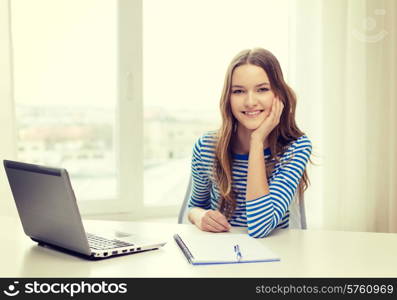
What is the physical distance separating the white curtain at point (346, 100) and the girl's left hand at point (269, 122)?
1.03 metres

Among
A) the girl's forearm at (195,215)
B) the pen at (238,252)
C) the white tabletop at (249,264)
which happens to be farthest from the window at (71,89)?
the pen at (238,252)

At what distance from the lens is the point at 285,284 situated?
0.99 m

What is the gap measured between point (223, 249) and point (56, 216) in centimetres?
39

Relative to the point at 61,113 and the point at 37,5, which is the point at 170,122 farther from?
the point at 37,5

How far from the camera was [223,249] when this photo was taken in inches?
47.0

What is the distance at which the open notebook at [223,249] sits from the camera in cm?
111

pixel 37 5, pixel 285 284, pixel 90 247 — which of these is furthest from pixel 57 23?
pixel 285 284

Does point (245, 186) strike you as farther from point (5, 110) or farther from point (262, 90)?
point (5, 110)

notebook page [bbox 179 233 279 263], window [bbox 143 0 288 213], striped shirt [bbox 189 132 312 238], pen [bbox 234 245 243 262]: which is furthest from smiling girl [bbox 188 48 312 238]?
window [bbox 143 0 288 213]

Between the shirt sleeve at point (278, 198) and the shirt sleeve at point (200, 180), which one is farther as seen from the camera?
the shirt sleeve at point (200, 180)

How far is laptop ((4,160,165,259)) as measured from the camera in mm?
1070

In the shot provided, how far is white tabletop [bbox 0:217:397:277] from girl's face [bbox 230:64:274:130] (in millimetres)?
422

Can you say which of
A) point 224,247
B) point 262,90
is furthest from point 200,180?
point 224,247

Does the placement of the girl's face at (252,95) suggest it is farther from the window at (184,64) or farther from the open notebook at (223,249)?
the window at (184,64)
